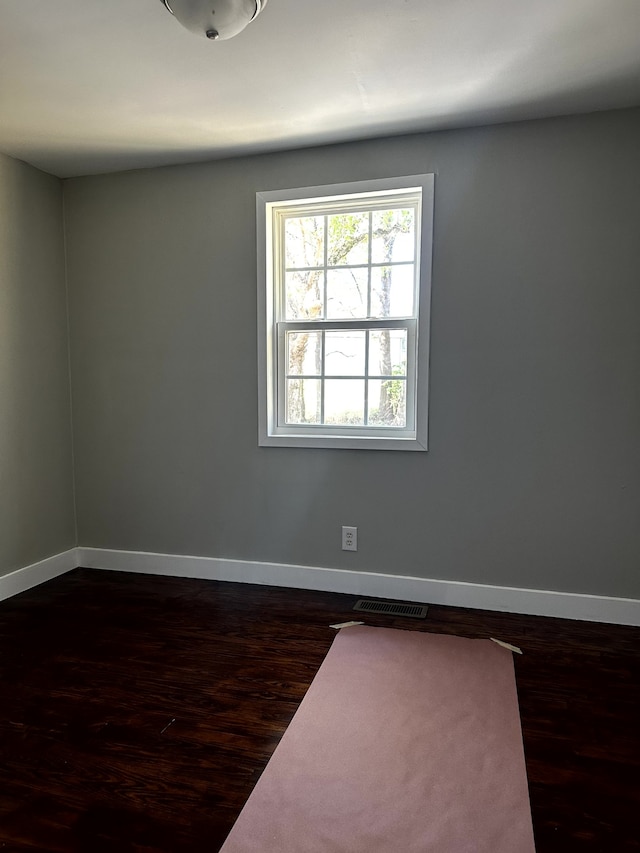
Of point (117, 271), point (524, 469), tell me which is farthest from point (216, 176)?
point (524, 469)

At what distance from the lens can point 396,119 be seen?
2492 millimetres

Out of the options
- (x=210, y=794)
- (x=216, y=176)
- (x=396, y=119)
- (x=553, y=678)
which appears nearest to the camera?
(x=210, y=794)

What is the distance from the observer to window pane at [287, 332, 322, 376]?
9.82 ft

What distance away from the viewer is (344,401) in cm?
297

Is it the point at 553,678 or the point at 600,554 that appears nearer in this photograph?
the point at 553,678

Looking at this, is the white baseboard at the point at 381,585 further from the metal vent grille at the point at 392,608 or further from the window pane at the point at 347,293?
the window pane at the point at 347,293

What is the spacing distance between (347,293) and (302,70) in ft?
3.67

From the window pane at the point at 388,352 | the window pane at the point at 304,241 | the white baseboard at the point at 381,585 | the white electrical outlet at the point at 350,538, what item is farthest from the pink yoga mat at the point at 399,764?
the window pane at the point at 304,241

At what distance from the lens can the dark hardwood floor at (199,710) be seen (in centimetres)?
138

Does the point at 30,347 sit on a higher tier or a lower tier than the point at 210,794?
higher

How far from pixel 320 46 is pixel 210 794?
8.36ft

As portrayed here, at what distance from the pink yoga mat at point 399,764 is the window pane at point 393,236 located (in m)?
2.04

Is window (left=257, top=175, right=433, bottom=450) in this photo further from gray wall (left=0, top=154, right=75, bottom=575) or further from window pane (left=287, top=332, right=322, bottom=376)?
gray wall (left=0, top=154, right=75, bottom=575)

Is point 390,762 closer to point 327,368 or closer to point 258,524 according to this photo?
point 258,524
